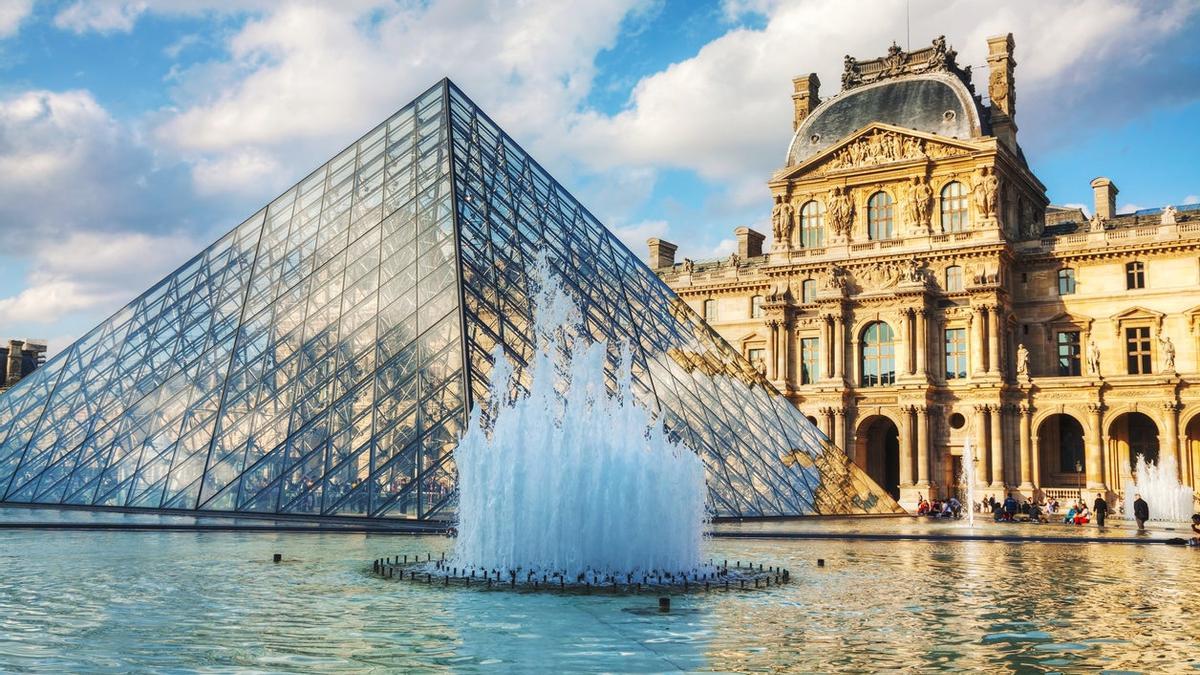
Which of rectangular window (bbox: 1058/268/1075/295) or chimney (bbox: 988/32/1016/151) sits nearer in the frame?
rectangular window (bbox: 1058/268/1075/295)

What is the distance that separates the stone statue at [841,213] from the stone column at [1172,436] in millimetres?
12898

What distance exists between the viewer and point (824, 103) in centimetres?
4578

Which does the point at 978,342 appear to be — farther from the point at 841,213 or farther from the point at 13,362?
the point at 13,362

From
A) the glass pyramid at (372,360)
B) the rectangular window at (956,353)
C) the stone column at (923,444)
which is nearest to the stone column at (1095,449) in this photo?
the rectangular window at (956,353)

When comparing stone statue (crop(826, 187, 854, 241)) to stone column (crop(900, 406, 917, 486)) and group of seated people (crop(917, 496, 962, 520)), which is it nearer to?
stone column (crop(900, 406, 917, 486))

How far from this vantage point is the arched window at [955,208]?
1622 inches

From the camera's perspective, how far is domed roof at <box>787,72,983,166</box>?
137 ft

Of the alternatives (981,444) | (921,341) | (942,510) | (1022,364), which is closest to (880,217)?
(921,341)

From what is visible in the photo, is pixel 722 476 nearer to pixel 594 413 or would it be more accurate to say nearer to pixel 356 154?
pixel 594 413

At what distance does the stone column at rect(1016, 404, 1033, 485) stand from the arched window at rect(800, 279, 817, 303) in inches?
358

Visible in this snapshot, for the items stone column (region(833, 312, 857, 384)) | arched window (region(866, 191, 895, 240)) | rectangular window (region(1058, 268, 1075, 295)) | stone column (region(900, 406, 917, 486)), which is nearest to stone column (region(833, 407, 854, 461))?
stone column (region(833, 312, 857, 384))

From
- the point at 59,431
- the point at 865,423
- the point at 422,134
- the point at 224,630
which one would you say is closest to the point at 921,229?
the point at 865,423

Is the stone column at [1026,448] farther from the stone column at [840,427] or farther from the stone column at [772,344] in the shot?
the stone column at [772,344]

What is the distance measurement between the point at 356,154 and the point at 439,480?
1205 centimetres
